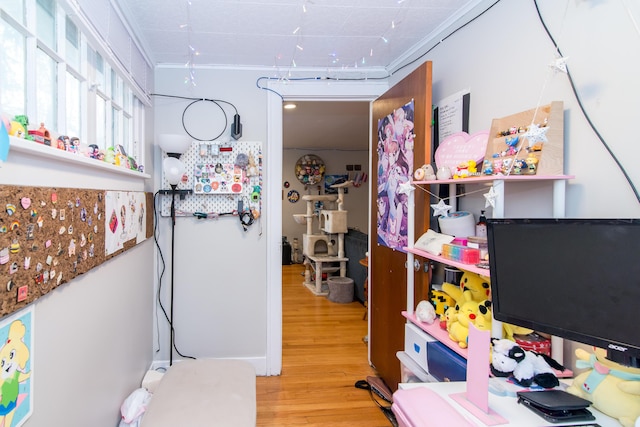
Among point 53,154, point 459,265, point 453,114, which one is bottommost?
point 459,265

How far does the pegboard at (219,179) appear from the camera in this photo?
2.62 meters

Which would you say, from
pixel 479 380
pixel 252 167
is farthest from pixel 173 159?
pixel 479 380

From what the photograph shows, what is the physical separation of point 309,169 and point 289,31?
5.21m

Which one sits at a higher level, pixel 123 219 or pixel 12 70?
pixel 12 70

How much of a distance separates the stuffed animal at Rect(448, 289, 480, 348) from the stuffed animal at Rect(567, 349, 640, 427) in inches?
17.1

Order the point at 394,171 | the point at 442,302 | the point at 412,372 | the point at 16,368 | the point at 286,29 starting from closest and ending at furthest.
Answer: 1. the point at 16,368
2. the point at 442,302
3. the point at 412,372
4. the point at 286,29
5. the point at 394,171

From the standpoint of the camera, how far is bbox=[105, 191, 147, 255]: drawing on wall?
5.38ft

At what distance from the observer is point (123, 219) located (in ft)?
6.05

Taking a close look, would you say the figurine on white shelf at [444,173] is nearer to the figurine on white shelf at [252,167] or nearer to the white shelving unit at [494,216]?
the white shelving unit at [494,216]

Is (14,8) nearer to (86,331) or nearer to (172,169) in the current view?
(86,331)

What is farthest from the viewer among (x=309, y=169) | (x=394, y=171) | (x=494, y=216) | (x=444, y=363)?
(x=309, y=169)

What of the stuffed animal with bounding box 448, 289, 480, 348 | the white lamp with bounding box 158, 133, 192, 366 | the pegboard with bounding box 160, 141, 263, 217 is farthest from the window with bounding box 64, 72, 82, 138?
the stuffed animal with bounding box 448, 289, 480, 348

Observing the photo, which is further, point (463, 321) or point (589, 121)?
point (463, 321)

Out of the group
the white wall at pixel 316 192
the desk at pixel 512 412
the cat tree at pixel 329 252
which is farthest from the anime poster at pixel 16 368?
the white wall at pixel 316 192
